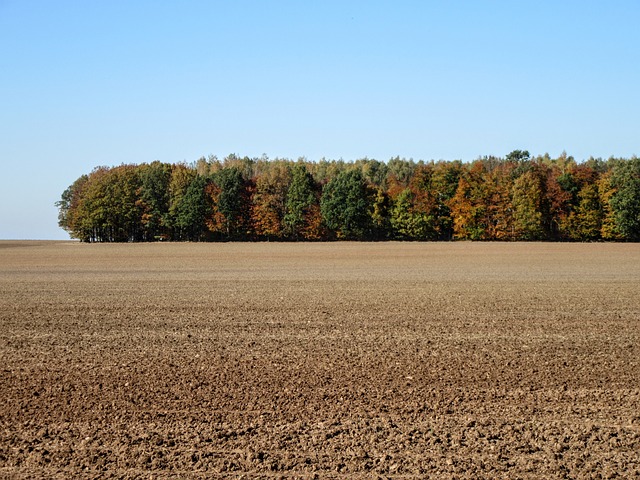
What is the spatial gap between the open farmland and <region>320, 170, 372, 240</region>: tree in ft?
232

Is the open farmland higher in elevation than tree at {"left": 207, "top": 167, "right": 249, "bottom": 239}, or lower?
lower

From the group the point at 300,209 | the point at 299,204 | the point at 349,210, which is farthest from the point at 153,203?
the point at 349,210

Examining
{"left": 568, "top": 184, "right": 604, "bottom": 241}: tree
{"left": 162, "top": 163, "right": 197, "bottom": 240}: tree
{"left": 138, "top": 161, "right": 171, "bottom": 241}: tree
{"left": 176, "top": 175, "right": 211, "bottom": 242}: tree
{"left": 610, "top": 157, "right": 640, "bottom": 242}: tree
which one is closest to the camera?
{"left": 610, "top": 157, "right": 640, "bottom": 242}: tree

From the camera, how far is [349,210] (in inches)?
3745

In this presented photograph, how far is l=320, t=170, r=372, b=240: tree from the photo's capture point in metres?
95.5

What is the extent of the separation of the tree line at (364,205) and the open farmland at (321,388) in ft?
225

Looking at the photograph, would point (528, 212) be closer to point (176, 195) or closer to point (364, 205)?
point (364, 205)

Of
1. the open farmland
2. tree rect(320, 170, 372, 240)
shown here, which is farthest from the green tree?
the open farmland

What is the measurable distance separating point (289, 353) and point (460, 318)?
274 inches

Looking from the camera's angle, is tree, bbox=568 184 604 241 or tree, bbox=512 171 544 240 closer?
tree, bbox=568 184 604 241

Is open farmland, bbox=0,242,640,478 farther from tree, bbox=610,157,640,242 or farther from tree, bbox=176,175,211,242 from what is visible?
tree, bbox=176,175,211,242

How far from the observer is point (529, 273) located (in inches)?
1494

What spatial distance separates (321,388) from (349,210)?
83.8 m

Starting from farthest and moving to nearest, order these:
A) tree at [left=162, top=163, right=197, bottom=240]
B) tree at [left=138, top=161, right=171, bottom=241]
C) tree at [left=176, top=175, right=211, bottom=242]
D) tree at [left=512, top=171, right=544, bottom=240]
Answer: tree at [left=138, top=161, right=171, bottom=241] → tree at [left=162, top=163, right=197, bottom=240] → tree at [left=176, top=175, right=211, bottom=242] → tree at [left=512, top=171, right=544, bottom=240]
